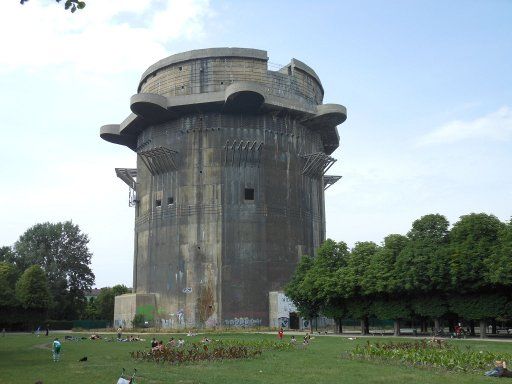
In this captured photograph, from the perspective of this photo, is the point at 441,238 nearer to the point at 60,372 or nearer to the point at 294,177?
the point at 294,177

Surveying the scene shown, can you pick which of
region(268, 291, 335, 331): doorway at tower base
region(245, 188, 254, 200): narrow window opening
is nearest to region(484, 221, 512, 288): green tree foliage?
region(268, 291, 335, 331): doorway at tower base

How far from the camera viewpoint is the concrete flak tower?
58.9 metres

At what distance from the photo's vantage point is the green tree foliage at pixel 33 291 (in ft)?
233

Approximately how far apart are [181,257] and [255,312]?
9875mm

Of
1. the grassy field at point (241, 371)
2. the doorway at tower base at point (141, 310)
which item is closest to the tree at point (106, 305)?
Result: the doorway at tower base at point (141, 310)

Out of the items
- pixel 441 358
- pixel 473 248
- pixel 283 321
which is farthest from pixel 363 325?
pixel 441 358

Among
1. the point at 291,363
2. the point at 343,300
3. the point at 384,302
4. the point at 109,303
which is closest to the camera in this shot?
the point at 291,363

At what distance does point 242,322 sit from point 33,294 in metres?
30.1

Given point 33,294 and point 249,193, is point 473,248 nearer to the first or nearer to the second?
point 249,193

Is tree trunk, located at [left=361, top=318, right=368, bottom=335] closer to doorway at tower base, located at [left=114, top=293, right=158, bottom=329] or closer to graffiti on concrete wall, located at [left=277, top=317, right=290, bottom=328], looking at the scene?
graffiti on concrete wall, located at [left=277, top=317, right=290, bottom=328]

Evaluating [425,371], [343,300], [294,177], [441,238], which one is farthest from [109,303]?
[425,371]

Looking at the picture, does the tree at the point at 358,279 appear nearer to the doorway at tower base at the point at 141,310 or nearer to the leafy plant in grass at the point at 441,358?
the leafy plant in grass at the point at 441,358

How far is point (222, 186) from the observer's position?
61094mm

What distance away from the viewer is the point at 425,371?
65.6 ft
